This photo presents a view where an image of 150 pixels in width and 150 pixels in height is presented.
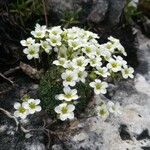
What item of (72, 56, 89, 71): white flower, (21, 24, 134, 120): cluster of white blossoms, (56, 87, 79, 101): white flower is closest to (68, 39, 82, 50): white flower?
(21, 24, 134, 120): cluster of white blossoms

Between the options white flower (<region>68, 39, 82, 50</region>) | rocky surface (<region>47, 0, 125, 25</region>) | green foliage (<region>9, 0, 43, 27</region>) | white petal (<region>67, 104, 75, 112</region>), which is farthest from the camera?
rocky surface (<region>47, 0, 125, 25</region>)

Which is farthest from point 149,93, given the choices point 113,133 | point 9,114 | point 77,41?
point 9,114

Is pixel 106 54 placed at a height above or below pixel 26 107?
above

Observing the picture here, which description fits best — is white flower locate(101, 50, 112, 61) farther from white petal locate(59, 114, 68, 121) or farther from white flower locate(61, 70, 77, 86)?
white petal locate(59, 114, 68, 121)

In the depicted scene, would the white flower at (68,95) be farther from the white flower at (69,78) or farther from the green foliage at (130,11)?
the green foliage at (130,11)

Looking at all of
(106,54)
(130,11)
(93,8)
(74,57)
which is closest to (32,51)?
(74,57)

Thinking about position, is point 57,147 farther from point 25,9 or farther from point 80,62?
point 25,9
